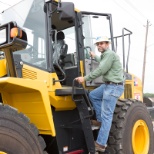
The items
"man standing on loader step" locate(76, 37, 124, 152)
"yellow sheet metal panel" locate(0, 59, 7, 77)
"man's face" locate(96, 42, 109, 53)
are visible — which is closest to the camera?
"yellow sheet metal panel" locate(0, 59, 7, 77)

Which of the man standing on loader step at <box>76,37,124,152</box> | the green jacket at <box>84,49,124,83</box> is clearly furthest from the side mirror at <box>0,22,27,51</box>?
the green jacket at <box>84,49,124,83</box>

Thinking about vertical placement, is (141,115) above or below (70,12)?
below

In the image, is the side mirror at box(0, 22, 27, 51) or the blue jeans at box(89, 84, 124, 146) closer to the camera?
the side mirror at box(0, 22, 27, 51)

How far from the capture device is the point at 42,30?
371cm

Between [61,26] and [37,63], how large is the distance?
4.10ft

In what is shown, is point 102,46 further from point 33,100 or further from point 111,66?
point 33,100

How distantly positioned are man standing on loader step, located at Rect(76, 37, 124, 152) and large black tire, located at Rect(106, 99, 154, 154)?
33 centimetres

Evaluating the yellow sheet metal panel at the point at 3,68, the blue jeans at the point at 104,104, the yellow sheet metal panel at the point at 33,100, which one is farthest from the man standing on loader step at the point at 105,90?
the yellow sheet metal panel at the point at 3,68

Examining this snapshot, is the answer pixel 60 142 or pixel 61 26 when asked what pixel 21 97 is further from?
pixel 61 26

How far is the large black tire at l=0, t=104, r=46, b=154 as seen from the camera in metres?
2.59

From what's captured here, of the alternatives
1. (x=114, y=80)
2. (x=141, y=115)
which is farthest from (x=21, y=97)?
(x=141, y=115)

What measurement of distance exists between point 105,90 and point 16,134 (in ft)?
5.89

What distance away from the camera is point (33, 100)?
10.7 ft

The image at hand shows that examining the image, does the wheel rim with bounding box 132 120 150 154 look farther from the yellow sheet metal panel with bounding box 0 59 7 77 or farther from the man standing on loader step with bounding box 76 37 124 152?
the yellow sheet metal panel with bounding box 0 59 7 77
